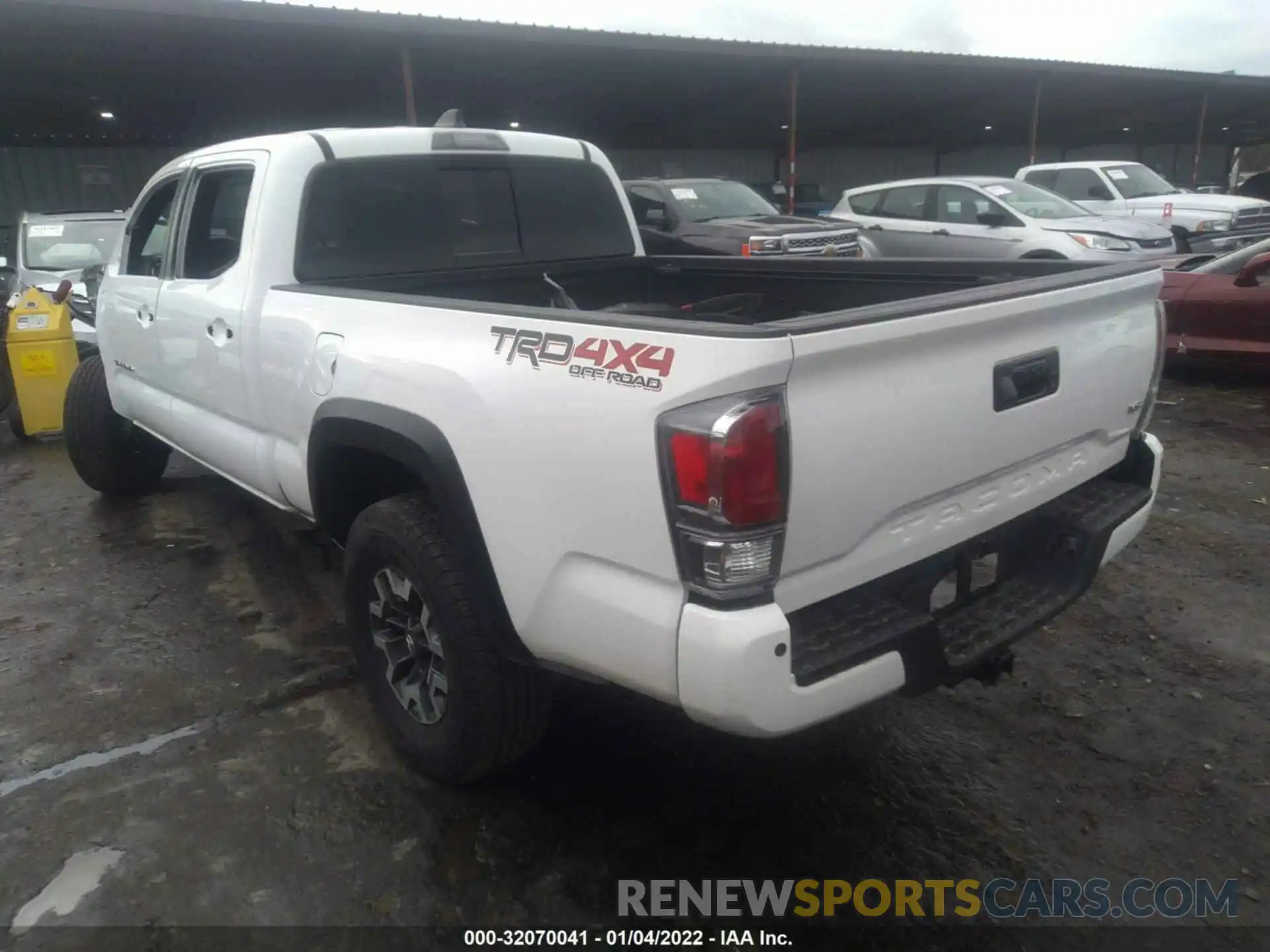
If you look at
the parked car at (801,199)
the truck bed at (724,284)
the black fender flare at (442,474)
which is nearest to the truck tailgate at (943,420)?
the truck bed at (724,284)

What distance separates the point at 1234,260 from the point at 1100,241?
2.69 m

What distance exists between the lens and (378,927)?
2.36 meters

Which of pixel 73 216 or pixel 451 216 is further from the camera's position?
pixel 73 216

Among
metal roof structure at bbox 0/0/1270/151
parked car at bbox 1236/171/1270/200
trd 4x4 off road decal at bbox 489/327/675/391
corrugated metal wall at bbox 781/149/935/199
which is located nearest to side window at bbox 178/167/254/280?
trd 4x4 off road decal at bbox 489/327/675/391

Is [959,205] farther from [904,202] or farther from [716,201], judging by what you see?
[716,201]

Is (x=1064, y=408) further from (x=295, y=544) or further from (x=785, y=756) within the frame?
(x=295, y=544)

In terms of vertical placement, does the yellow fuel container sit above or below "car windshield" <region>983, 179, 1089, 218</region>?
below

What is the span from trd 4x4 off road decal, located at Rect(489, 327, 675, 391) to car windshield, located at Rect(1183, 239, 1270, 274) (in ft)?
24.5

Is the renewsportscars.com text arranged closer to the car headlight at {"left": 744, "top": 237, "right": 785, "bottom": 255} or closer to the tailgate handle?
the tailgate handle

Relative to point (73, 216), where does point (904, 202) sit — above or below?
below

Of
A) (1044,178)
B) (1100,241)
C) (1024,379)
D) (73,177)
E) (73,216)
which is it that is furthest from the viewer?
(73,177)

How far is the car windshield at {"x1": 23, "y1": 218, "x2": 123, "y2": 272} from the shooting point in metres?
9.88

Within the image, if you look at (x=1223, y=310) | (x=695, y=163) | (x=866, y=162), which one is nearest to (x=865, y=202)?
(x=1223, y=310)

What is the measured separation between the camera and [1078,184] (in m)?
13.8
